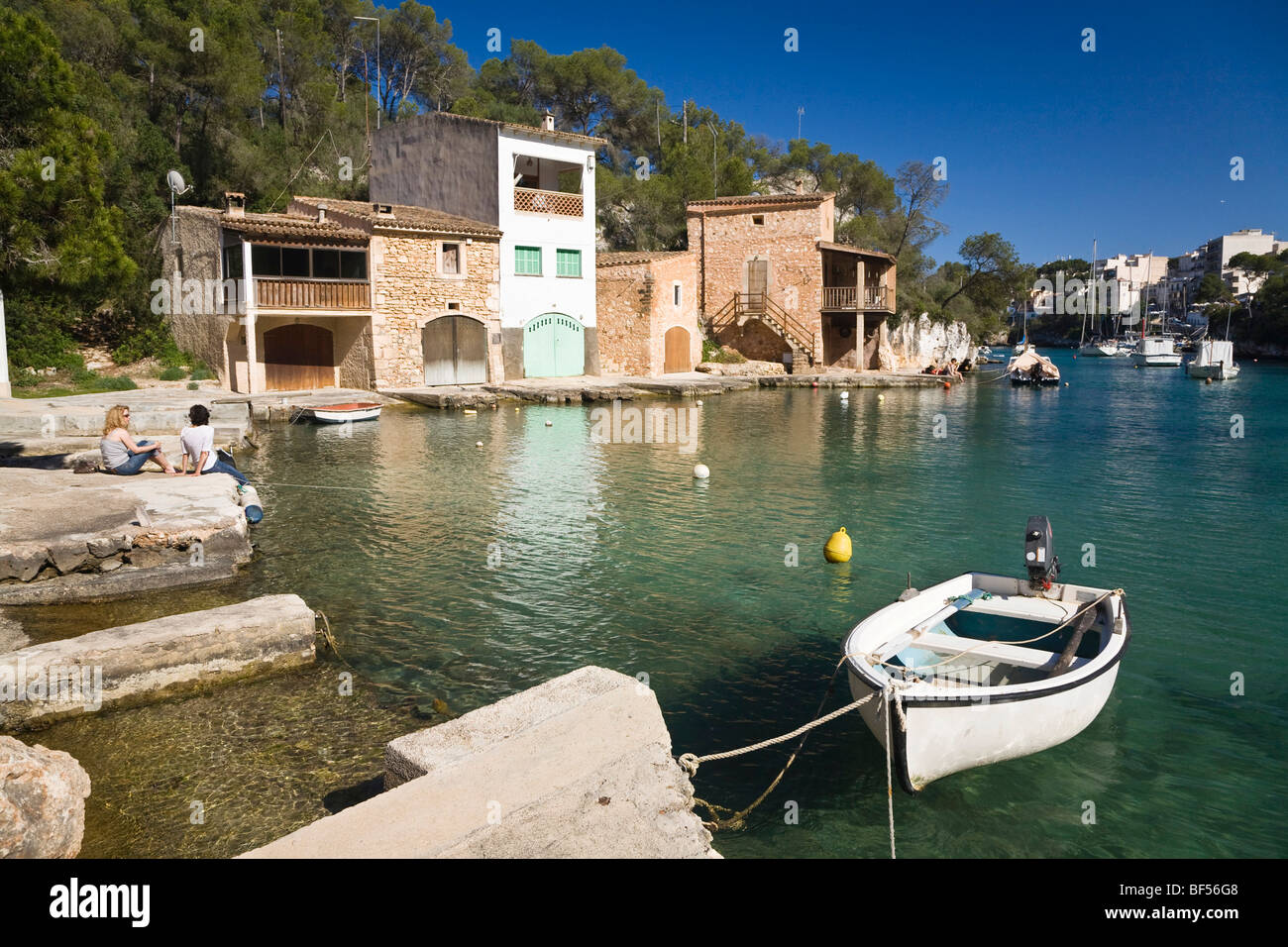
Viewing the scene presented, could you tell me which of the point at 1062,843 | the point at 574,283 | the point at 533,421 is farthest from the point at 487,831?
the point at 574,283

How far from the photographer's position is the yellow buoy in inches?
475

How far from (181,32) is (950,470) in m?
35.9

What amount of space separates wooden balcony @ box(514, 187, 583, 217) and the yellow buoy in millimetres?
26730

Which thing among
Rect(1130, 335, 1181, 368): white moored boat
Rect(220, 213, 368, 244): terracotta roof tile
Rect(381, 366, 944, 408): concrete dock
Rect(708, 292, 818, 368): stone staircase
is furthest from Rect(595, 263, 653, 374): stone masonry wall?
Rect(1130, 335, 1181, 368): white moored boat

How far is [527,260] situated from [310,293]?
9.15 meters

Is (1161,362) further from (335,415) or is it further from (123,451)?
(123,451)

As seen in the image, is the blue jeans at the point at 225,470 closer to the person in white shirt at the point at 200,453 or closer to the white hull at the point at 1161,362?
the person in white shirt at the point at 200,453

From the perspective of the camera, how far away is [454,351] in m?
34.1

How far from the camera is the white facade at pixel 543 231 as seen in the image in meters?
34.7

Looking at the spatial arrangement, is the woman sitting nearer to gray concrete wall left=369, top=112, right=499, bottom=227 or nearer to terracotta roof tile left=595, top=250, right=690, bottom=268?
gray concrete wall left=369, top=112, right=499, bottom=227

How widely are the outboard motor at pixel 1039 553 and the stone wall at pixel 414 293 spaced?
89.2ft

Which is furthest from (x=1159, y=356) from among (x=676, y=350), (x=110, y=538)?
(x=110, y=538)

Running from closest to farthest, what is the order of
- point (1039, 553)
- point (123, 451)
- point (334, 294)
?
point (1039, 553) → point (123, 451) → point (334, 294)

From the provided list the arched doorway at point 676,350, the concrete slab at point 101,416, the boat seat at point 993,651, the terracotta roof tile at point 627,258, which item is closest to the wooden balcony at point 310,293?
the concrete slab at point 101,416
